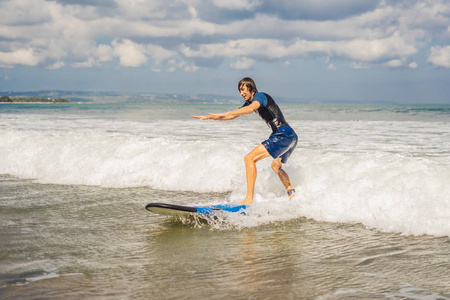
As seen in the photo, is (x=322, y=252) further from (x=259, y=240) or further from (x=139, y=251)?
(x=139, y=251)

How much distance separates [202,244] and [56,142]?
1007 cm

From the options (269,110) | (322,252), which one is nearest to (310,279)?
(322,252)

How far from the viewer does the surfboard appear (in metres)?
6.34

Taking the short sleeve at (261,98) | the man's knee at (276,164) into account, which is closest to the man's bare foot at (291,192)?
the man's knee at (276,164)

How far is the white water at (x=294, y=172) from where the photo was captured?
22.2ft

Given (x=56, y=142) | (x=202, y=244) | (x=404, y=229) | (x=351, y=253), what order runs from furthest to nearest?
(x=56, y=142), (x=404, y=229), (x=202, y=244), (x=351, y=253)

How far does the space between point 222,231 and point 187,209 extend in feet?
2.11

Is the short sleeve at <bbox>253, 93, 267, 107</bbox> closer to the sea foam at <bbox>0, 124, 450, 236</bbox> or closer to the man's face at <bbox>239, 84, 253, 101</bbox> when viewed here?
the man's face at <bbox>239, 84, 253, 101</bbox>

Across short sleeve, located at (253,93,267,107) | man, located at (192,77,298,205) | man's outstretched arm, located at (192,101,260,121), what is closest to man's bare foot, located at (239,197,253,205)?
man, located at (192,77,298,205)

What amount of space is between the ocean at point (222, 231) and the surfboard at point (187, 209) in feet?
0.58

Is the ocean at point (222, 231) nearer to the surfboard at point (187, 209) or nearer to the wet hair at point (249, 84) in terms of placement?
the surfboard at point (187, 209)

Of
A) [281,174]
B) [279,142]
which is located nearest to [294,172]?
[281,174]

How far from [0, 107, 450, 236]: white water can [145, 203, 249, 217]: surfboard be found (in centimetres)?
27

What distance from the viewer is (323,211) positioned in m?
7.02
